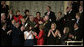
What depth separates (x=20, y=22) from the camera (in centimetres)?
1105

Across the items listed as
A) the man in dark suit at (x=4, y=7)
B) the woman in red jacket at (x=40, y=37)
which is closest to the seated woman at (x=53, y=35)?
the woman in red jacket at (x=40, y=37)

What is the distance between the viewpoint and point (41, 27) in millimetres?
10852

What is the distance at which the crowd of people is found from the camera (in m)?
10.5

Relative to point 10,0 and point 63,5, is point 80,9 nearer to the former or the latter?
point 63,5

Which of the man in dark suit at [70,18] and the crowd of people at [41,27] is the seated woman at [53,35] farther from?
the man in dark suit at [70,18]

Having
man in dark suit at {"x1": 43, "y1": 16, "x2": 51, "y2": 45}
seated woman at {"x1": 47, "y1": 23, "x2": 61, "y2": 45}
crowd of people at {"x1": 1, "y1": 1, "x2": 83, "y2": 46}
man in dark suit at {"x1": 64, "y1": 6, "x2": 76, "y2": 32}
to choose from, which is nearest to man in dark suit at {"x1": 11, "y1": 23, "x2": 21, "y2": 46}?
crowd of people at {"x1": 1, "y1": 1, "x2": 83, "y2": 46}

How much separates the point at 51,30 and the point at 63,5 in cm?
145

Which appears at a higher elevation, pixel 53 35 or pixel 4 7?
pixel 4 7

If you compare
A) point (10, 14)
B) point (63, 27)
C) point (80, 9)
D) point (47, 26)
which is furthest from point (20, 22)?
point (80, 9)

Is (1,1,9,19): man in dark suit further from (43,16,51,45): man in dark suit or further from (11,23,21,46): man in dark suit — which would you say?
(43,16,51,45): man in dark suit

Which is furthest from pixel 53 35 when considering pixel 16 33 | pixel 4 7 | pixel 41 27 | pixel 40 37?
pixel 4 7

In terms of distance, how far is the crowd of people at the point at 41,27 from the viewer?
10547 mm

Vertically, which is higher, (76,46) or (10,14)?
(10,14)

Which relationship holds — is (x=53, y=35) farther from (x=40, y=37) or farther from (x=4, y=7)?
(x=4, y=7)
